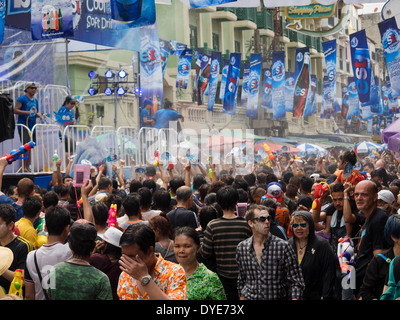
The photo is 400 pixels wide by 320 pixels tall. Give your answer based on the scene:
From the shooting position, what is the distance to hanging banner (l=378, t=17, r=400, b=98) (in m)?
14.7

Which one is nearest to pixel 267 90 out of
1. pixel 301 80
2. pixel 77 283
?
pixel 301 80

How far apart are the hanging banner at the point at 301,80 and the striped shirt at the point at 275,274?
19615mm

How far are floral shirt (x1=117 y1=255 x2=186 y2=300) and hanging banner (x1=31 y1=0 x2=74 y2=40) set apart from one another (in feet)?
35.3

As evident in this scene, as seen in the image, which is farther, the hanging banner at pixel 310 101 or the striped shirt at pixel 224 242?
the hanging banner at pixel 310 101

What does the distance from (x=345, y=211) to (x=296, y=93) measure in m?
21.0

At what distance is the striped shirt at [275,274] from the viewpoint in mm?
5082

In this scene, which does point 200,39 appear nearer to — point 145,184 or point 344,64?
point 344,64

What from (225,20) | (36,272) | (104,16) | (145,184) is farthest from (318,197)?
(225,20)

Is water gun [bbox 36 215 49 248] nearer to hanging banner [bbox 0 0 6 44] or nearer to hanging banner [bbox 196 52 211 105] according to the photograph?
hanging banner [bbox 0 0 6 44]

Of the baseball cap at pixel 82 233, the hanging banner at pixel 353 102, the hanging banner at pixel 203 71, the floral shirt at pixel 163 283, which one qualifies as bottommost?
the floral shirt at pixel 163 283

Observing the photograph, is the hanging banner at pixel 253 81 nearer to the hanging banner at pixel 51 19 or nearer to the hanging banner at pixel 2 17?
the hanging banner at pixel 51 19

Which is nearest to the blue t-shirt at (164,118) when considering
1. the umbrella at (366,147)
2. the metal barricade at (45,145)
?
the metal barricade at (45,145)

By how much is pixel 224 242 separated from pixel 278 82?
19.7m

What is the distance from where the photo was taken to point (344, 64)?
172 ft
